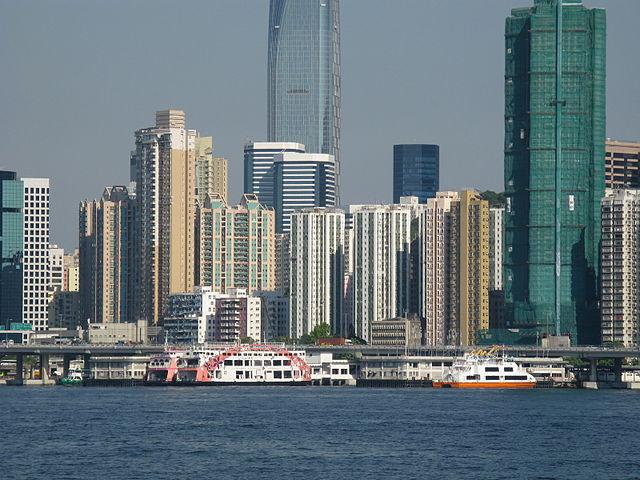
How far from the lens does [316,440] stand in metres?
135

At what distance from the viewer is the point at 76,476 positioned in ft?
366

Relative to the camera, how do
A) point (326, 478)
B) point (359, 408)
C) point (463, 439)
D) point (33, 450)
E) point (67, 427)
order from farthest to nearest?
point (359, 408) → point (67, 427) → point (463, 439) → point (33, 450) → point (326, 478)

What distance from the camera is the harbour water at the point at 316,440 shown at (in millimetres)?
115562

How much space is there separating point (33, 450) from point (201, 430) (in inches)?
780

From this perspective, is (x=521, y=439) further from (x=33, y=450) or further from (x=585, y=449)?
(x=33, y=450)

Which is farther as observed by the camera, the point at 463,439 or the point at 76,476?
the point at 463,439

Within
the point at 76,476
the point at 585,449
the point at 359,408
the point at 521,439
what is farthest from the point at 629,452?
the point at 359,408

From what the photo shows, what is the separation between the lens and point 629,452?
128m

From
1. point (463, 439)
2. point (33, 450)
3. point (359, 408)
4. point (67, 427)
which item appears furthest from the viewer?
point (359, 408)

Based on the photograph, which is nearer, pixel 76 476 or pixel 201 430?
pixel 76 476

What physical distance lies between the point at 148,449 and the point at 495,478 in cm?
2631

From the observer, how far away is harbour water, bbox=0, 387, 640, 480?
379 ft

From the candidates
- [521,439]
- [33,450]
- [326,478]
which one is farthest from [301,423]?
[326,478]

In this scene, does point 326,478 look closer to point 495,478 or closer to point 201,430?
point 495,478
